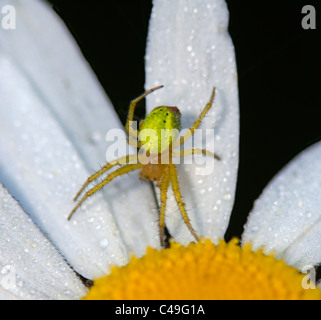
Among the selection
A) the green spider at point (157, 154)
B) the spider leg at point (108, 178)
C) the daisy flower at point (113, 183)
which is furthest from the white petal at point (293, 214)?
the spider leg at point (108, 178)

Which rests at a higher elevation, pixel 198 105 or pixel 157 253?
pixel 198 105

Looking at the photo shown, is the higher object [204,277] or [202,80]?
[202,80]

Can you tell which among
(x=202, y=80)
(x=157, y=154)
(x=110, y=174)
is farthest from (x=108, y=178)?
(x=202, y=80)

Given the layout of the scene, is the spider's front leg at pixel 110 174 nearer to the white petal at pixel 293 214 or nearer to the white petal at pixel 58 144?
the white petal at pixel 58 144

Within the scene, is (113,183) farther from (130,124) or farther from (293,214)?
(293,214)

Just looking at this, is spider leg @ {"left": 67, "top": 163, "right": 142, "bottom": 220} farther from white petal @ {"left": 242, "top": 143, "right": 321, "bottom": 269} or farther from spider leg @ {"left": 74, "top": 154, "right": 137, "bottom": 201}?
white petal @ {"left": 242, "top": 143, "right": 321, "bottom": 269}
